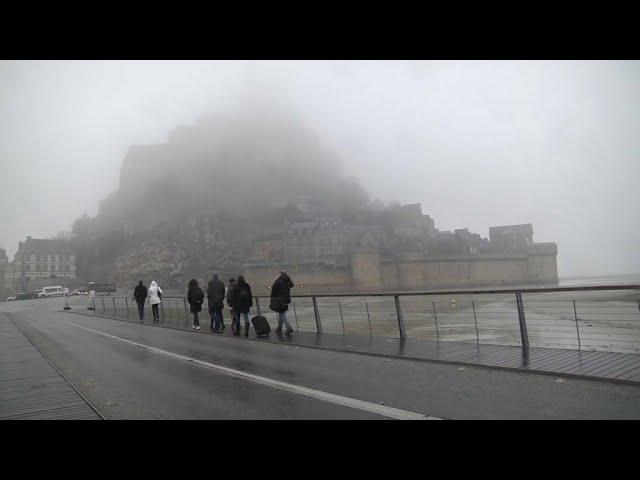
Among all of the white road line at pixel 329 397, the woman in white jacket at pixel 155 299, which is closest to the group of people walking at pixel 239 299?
the woman in white jacket at pixel 155 299

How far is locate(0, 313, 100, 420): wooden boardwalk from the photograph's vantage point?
17.9 ft

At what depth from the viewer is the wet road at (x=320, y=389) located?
5105 millimetres

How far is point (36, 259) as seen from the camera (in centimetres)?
11262

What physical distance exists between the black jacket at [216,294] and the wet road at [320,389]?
4.98 metres

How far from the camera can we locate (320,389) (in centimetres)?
639

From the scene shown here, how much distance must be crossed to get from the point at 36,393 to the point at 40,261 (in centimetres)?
12426

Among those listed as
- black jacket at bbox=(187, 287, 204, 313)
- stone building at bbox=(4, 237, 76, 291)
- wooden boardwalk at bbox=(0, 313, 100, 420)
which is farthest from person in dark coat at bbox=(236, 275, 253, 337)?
stone building at bbox=(4, 237, 76, 291)

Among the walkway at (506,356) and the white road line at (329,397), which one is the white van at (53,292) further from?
the white road line at (329,397)

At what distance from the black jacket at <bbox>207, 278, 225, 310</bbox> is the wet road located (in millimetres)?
4980

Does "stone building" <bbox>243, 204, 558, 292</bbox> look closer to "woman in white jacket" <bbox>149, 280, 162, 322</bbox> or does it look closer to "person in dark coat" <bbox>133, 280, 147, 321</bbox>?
"person in dark coat" <bbox>133, 280, 147, 321</bbox>

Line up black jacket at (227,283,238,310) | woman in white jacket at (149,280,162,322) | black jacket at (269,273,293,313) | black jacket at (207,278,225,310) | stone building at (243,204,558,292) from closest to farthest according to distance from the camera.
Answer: black jacket at (269,273,293,313), black jacket at (227,283,238,310), black jacket at (207,278,225,310), woman in white jacket at (149,280,162,322), stone building at (243,204,558,292)

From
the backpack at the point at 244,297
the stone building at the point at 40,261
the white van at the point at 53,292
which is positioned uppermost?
the stone building at the point at 40,261
